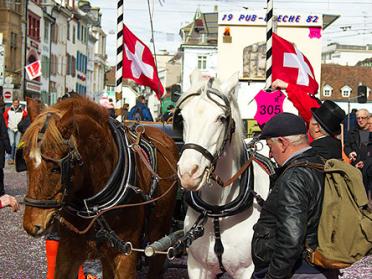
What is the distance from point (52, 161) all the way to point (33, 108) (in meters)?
0.64

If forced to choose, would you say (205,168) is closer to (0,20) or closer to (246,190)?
(246,190)

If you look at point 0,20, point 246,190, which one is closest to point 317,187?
point 246,190

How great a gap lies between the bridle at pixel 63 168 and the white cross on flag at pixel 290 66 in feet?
16.6

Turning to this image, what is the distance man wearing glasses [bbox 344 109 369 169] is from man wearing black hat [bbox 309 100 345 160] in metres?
8.24

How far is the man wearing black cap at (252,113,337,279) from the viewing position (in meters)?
3.53

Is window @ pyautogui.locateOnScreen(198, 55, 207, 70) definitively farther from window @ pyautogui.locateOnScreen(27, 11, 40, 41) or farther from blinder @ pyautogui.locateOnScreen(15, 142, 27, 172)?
blinder @ pyautogui.locateOnScreen(15, 142, 27, 172)

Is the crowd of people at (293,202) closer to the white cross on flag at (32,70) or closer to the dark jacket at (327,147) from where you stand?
the dark jacket at (327,147)

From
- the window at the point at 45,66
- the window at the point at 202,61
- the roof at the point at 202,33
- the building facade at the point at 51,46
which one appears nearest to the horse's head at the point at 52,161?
the building facade at the point at 51,46

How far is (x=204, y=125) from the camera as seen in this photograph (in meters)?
4.40

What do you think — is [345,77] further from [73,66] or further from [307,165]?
[307,165]

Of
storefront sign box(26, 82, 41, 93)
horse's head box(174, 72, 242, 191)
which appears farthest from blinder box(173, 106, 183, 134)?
storefront sign box(26, 82, 41, 93)

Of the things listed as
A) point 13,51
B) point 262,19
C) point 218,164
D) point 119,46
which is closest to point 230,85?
point 218,164

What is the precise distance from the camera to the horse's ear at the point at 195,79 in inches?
187

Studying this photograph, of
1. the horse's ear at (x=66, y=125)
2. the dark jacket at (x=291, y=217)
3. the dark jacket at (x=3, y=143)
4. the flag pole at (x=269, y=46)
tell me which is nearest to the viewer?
the dark jacket at (x=291, y=217)
